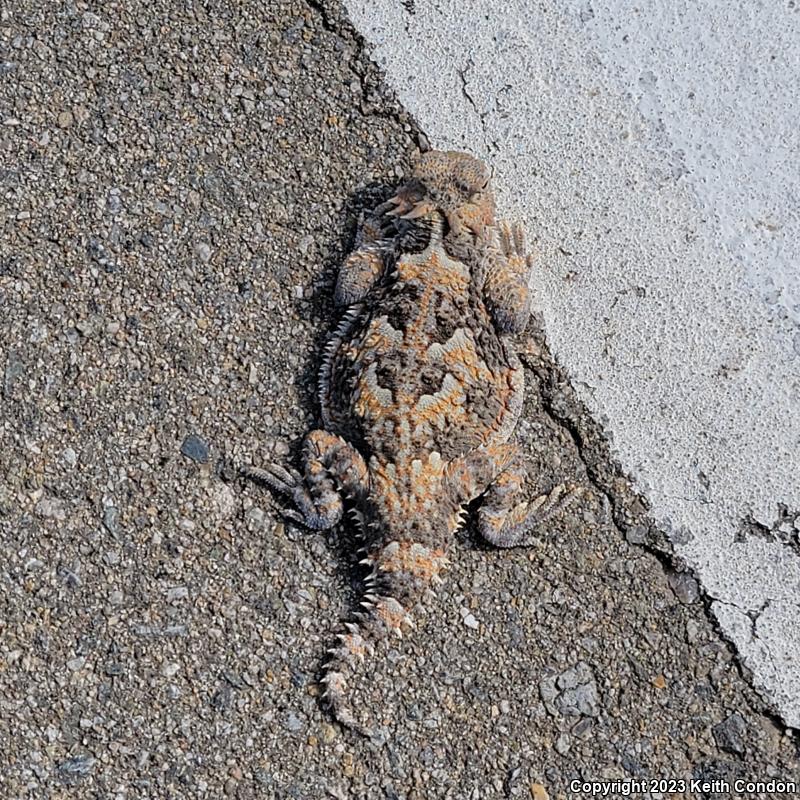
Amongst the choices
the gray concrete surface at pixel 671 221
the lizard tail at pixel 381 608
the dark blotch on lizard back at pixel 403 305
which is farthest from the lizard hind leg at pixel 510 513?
the dark blotch on lizard back at pixel 403 305

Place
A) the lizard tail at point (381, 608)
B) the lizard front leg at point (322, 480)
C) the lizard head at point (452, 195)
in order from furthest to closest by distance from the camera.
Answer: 1. the lizard head at point (452, 195)
2. the lizard front leg at point (322, 480)
3. the lizard tail at point (381, 608)

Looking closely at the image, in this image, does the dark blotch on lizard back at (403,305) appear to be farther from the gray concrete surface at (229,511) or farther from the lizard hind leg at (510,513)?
the lizard hind leg at (510,513)

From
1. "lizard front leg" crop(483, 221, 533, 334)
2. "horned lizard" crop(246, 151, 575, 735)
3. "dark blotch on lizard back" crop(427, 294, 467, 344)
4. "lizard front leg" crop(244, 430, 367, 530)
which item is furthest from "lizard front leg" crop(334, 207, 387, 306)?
"lizard front leg" crop(244, 430, 367, 530)

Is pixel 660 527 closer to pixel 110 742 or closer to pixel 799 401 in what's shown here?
pixel 799 401

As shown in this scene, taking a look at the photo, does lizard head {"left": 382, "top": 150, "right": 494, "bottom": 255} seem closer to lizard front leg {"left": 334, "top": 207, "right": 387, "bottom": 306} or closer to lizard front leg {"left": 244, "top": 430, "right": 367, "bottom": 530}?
lizard front leg {"left": 334, "top": 207, "right": 387, "bottom": 306}

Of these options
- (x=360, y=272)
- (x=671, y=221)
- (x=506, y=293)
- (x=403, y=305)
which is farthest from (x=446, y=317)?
(x=671, y=221)

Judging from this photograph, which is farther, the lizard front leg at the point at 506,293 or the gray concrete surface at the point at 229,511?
the lizard front leg at the point at 506,293

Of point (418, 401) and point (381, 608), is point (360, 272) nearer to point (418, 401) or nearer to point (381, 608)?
point (418, 401)

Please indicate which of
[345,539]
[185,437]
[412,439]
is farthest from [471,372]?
[185,437]
